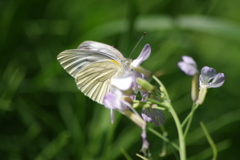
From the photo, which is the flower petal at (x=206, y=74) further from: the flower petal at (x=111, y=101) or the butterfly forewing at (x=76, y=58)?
the butterfly forewing at (x=76, y=58)

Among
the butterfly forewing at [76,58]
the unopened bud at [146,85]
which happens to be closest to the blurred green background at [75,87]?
the butterfly forewing at [76,58]

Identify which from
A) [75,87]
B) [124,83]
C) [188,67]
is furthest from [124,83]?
[75,87]

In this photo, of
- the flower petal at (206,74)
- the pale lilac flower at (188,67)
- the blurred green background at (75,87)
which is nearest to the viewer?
the pale lilac flower at (188,67)

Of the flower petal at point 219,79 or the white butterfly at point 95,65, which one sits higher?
the flower petal at point 219,79

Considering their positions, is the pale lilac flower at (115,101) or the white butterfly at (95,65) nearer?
the pale lilac flower at (115,101)

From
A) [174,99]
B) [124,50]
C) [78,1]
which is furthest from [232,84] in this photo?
[78,1]

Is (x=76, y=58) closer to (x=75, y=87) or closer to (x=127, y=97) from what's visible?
(x=127, y=97)

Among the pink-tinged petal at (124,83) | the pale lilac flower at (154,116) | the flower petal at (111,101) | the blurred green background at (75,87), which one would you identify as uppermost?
the pink-tinged petal at (124,83)

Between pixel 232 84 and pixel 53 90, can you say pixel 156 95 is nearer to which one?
pixel 53 90
